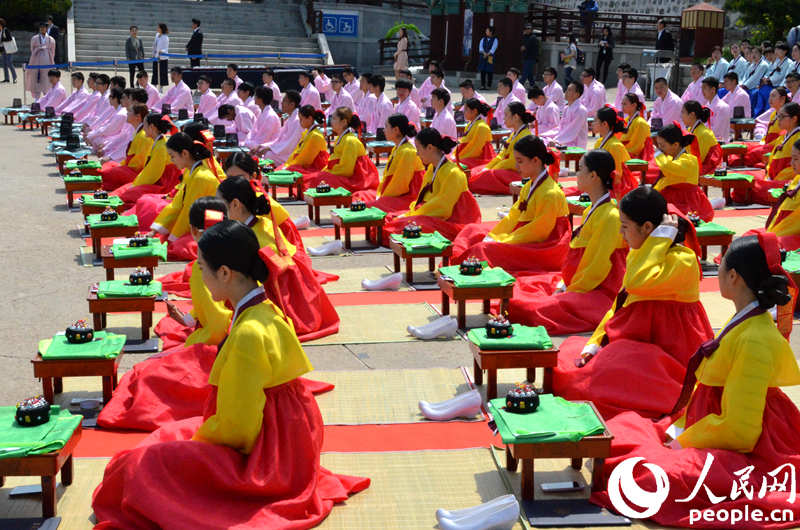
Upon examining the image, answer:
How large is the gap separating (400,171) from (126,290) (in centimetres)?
416

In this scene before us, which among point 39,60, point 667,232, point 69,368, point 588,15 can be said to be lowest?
point 69,368

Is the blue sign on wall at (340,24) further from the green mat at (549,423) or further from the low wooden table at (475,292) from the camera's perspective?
the green mat at (549,423)

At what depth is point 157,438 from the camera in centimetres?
400

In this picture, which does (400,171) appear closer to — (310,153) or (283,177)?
(283,177)

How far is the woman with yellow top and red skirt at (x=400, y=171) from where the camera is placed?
9828 mm

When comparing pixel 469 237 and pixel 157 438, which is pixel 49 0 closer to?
pixel 469 237

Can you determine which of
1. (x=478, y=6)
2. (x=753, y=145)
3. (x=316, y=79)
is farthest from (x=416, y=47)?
(x=753, y=145)

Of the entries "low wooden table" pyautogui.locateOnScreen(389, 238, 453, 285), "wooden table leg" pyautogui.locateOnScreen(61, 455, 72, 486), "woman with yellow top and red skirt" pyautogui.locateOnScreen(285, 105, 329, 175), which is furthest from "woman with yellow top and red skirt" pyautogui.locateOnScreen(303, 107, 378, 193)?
"wooden table leg" pyautogui.locateOnScreen(61, 455, 72, 486)

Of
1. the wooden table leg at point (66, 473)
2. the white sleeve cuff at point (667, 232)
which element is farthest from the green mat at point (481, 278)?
the wooden table leg at point (66, 473)

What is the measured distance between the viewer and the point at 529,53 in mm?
23844

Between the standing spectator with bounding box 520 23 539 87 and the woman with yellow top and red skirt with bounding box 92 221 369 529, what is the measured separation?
20.7m

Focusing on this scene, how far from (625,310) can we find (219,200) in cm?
235

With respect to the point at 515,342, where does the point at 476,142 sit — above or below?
above

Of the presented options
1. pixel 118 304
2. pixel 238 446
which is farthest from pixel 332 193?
pixel 238 446
